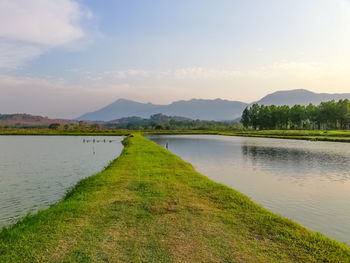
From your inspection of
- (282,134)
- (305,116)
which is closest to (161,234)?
(282,134)

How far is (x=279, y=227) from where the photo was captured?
9.26m

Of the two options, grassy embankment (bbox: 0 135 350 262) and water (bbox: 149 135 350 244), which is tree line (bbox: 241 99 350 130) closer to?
water (bbox: 149 135 350 244)

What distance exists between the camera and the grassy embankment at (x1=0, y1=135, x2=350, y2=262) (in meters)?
7.11

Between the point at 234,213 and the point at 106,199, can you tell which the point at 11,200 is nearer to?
the point at 106,199

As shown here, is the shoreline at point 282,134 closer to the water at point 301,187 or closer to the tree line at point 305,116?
the tree line at point 305,116

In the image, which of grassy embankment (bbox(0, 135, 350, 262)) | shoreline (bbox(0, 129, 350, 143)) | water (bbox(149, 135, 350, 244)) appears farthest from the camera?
shoreline (bbox(0, 129, 350, 143))

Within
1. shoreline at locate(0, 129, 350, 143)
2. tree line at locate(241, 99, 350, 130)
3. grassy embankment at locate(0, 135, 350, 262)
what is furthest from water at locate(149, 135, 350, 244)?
tree line at locate(241, 99, 350, 130)

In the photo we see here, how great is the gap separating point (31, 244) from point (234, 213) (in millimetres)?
7584

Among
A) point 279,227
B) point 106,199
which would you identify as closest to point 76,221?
point 106,199

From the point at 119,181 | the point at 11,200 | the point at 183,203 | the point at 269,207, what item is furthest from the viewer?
the point at 119,181

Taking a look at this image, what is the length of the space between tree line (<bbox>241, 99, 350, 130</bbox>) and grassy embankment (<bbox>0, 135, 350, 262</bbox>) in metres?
123

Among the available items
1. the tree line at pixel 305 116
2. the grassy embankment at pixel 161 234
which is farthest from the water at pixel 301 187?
the tree line at pixel 305 116

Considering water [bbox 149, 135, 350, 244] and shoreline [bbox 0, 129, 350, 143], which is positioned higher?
shoreline [bbox 0, 129, 350, 143]

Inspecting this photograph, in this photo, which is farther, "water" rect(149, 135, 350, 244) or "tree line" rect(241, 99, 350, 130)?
"tree line" rect(241, 99, 350, 130)
